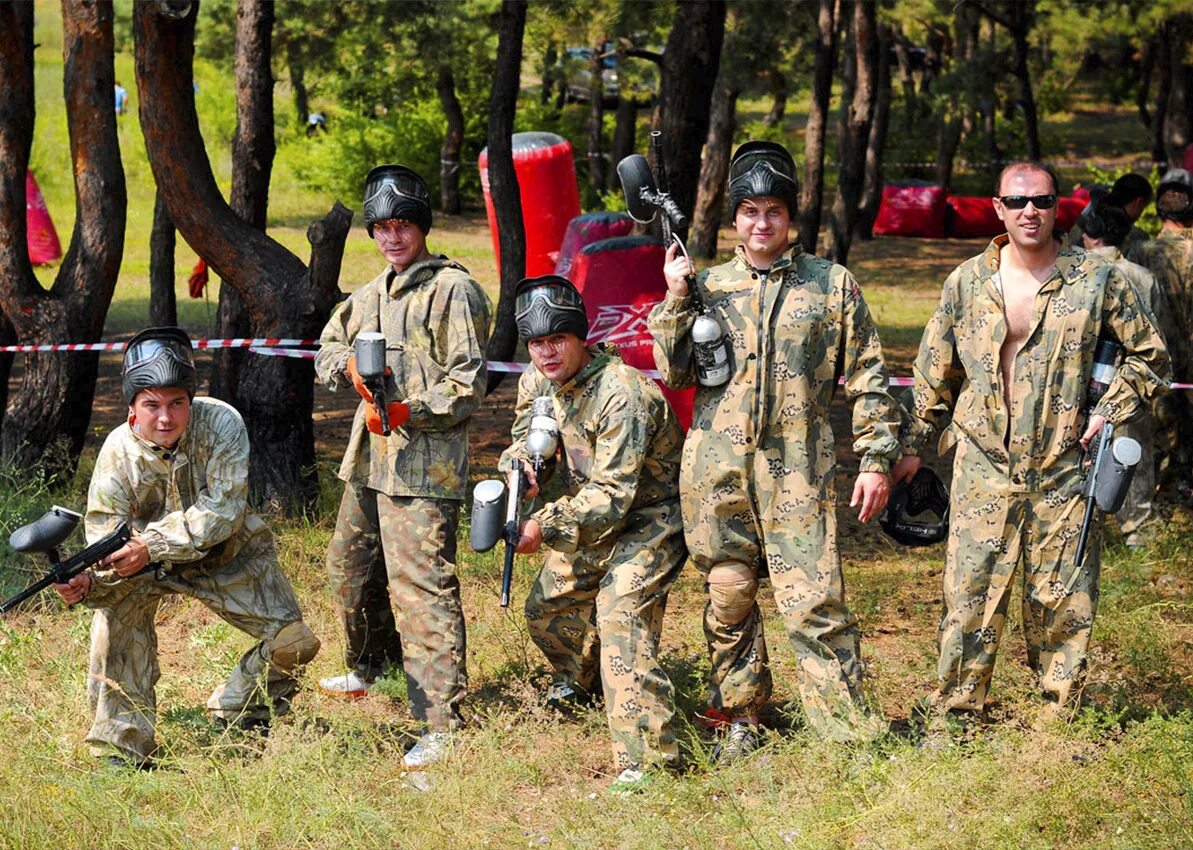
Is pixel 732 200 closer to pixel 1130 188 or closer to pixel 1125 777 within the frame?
pixel 1125 777

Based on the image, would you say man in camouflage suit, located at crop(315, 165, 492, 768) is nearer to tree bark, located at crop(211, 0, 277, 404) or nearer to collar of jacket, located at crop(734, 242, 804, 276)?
collar of jacket, located at crop(734, 242, 804, 276)

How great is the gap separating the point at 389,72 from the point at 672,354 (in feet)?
73.7

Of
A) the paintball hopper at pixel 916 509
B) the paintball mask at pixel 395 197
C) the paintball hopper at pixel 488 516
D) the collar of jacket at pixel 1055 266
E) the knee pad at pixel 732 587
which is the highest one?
the paintball mask at pixel 395 197

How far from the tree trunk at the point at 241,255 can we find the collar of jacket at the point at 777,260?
3645 mm

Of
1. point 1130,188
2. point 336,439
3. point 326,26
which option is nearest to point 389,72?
point 326,26

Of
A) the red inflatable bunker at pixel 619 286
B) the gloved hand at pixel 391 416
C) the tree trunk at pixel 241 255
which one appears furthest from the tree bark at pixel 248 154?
the gloved hand at pixel 391 416

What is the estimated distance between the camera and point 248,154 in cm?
920

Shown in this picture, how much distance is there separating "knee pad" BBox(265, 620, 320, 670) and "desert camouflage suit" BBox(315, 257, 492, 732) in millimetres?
326

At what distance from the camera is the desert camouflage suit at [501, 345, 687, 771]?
496 centimetres

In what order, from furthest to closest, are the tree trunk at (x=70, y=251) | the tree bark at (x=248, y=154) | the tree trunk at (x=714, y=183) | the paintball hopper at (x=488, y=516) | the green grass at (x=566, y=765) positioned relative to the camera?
the tree trunk at (x=714, y=183), the tree bark at (x=248, y=154), the tree trunk at (x=70, y=251), the paintball hopper at (x=488, y=516), the green grass at (x=566, y=765)

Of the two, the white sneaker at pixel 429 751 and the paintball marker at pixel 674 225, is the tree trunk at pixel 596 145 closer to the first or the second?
the paintball marker at pixel 674 225

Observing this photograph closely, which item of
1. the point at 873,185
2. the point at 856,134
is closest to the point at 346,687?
the point at 856,134

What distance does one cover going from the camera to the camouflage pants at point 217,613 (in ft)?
16.8

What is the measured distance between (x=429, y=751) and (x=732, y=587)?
3.81 feet
